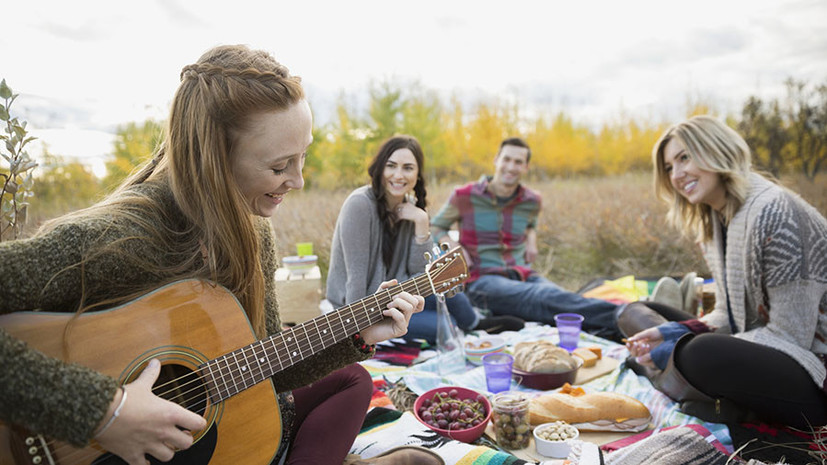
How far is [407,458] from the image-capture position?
1.87 metres

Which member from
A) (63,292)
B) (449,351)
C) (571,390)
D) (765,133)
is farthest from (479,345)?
(765,133)

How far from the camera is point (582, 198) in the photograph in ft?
29.8

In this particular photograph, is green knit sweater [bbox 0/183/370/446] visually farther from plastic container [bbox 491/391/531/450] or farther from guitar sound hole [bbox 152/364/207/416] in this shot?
plastic container [bbox 491/391/531/450]

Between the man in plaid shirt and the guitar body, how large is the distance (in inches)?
118

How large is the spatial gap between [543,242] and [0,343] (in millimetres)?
7340

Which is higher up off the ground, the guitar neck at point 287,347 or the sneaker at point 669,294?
the guitar neck at point 287,347

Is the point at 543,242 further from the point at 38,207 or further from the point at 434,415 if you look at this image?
the point at 38,207

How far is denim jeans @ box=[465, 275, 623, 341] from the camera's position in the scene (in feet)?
12.5

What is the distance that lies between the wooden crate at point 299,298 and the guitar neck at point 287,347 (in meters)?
2.37

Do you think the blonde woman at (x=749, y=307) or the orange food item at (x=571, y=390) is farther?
the orange food item at (x=571, y=390)

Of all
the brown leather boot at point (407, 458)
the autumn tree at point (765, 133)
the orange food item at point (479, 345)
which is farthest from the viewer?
the autumn tree at point (765, 133)

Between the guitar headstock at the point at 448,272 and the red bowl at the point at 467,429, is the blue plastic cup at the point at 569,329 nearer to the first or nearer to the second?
the red bowl at the point at 467,429

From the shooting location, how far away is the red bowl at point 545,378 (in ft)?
8.93

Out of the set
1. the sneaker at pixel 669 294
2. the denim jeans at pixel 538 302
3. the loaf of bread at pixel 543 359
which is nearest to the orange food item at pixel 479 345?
the loaf of bread at pixel 543 359
